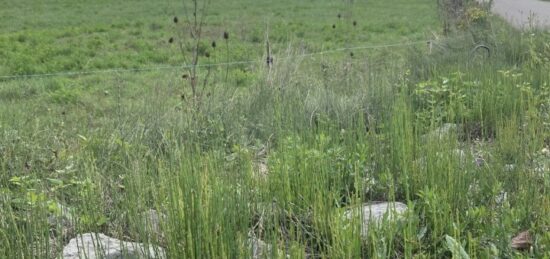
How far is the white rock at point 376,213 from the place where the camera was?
200 centimetres

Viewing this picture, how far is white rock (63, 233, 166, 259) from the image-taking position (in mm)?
1969

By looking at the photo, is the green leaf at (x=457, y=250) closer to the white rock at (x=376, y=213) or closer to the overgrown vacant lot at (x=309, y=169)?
the overgrown vacant lot at (x=309, y=169)

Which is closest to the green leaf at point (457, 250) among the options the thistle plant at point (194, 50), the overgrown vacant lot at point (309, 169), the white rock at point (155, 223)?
the overgrown vacant lot at point (309, 169)

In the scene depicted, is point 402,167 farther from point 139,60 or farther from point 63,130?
point 139,60

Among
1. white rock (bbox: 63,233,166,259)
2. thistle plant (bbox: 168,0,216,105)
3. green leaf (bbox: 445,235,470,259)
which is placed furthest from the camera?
thistle plant (bbox: 168,0,216,105)

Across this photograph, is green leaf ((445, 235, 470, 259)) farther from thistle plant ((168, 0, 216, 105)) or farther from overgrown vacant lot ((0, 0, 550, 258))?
thistle plant ((168, 0, 216, 105))

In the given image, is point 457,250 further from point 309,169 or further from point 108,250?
point 108,250

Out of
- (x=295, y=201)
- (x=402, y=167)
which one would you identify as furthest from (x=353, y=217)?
(x=402, y=167)

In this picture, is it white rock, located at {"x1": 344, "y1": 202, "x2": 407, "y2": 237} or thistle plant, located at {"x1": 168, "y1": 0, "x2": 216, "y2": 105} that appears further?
thistle plant, located at {"x1": 168, "y1": 0, "x2": 216, "y2": 105}

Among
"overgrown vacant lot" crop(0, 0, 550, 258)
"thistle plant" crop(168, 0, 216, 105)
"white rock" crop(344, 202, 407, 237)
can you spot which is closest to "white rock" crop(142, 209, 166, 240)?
"overgrown vacant lot" crop(0, 0, 550, 258)

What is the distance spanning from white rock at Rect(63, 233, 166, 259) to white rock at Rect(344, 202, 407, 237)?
2.16ft

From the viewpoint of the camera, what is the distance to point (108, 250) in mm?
1982

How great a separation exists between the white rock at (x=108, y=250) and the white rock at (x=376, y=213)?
659mm

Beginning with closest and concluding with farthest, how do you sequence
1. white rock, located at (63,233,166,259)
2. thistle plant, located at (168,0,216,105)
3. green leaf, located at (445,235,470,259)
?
green leaf, located at (445,235,470,259), white rock, located at (63,233,166,259), thistle plant, located at (168,0,216,105)
